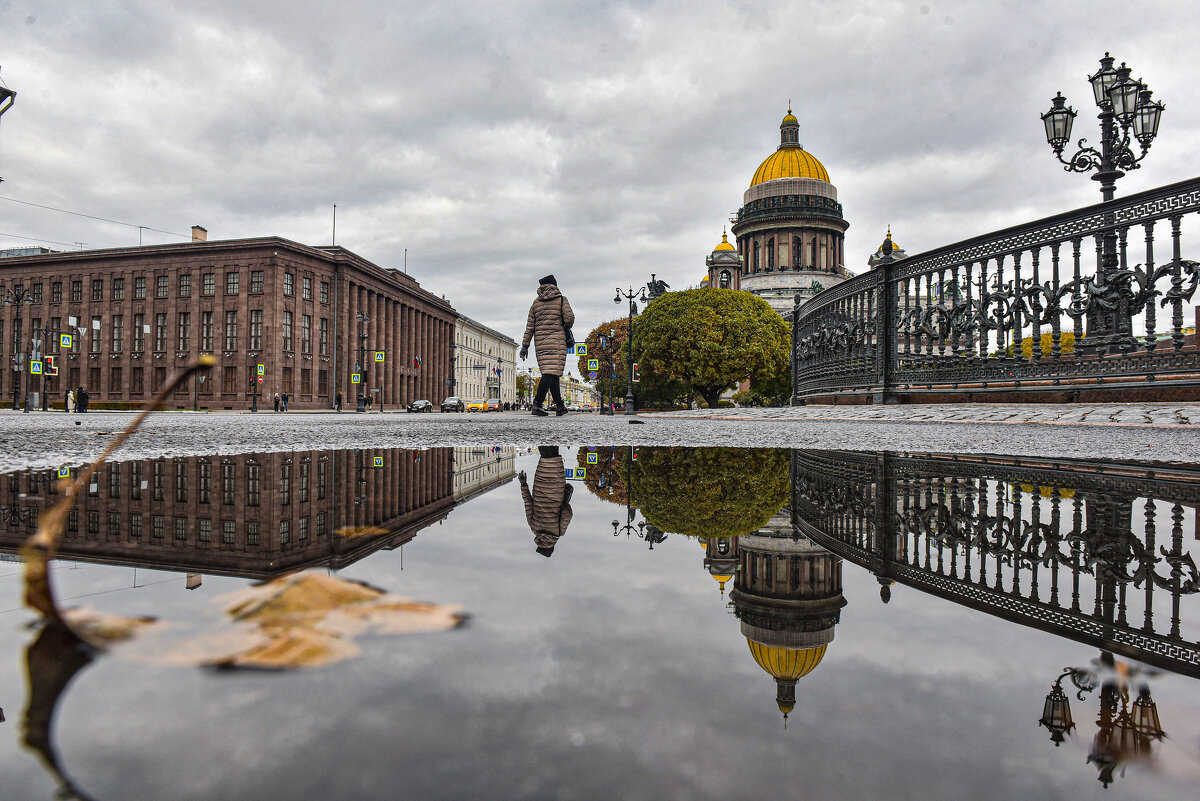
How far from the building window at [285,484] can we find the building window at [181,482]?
0.26 meters

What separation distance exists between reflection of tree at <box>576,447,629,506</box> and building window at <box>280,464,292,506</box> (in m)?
1.01

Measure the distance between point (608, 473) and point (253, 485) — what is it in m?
1.52

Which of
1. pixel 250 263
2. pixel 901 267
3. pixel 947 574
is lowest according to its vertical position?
pixel 947 574

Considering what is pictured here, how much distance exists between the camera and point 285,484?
7.65ft

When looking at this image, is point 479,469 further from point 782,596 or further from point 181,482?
point 782,596

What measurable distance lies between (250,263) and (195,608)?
5613cm

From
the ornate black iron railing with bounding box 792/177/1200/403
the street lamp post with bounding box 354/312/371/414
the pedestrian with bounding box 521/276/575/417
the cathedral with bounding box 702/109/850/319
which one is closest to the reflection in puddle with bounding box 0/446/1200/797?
the ornate black iron railing with bounding box 792/177/1200/403

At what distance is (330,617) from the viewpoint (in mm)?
845

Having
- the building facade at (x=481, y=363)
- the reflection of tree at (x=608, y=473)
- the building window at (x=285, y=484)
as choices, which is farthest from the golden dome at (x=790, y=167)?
the building window at (x=285, y=484)

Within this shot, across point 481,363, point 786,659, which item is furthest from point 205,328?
point 786,659

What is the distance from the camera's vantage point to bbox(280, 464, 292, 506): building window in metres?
1.94

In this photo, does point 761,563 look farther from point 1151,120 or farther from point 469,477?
point 1151,120

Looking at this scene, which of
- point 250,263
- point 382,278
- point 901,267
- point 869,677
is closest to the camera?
point 869,677

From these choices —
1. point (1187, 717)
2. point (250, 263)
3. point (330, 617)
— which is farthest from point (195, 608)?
point (250, 263)
